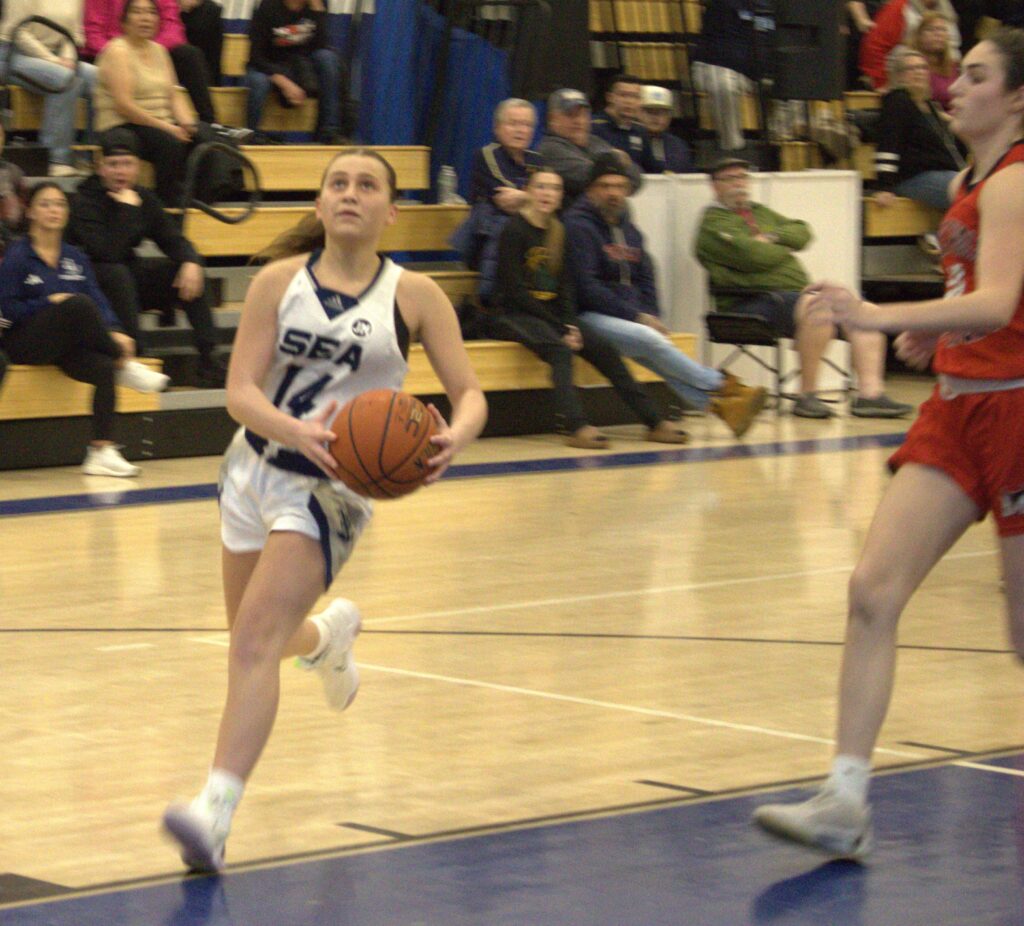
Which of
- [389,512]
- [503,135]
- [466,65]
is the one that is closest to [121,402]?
[389,512]

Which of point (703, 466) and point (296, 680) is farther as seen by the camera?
point (703, 466)

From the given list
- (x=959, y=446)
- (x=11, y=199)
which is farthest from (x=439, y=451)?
(x=11, y=199)

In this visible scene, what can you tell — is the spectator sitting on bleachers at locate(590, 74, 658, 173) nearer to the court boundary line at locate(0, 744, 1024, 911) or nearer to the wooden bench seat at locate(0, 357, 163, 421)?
the wooden bench seat at locate(0, 357, 163, 421)

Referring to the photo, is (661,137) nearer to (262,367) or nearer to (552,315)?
(552,315)

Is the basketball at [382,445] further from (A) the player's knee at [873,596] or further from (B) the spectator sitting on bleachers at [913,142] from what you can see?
(B) the spectator sitting on bleachers at [913,142]

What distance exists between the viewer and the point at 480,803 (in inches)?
176

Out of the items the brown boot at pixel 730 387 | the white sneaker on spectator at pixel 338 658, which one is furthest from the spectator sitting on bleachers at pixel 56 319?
the white sneaker on spectator at pixel 338 658

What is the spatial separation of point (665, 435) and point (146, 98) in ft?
11.9

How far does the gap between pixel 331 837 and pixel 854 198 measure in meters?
10.8

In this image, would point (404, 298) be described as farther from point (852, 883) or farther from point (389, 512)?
point (389, 512)

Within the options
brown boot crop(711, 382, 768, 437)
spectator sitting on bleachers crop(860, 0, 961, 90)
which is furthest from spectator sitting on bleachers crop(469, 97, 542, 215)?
spectator sitting on bleachers crop(860, 0, 961, 90)

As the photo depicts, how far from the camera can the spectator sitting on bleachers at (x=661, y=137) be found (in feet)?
45.8

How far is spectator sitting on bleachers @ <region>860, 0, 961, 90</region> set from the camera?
16.4 meters

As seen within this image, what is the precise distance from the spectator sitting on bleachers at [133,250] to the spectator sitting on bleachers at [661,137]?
3975 millimetres
